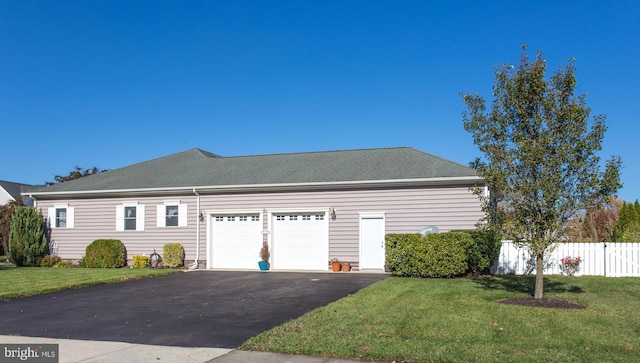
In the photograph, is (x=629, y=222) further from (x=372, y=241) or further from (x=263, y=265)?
(x=263, y=265)

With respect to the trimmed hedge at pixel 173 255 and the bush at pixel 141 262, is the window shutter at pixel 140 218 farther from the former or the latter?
the trimmed hedge at pixel 173 255

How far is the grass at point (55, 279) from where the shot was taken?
547 inches

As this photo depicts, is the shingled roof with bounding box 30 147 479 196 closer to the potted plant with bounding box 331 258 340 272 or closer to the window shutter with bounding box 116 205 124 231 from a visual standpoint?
the window shutter with bounding box 116 205 124 231

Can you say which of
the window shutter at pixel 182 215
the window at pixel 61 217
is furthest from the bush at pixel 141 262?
the window at pixel 61 217

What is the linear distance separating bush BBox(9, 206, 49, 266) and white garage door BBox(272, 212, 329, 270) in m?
10.9

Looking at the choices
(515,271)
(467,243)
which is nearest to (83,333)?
(467,243)

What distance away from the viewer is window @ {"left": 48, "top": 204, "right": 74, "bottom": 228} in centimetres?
2289

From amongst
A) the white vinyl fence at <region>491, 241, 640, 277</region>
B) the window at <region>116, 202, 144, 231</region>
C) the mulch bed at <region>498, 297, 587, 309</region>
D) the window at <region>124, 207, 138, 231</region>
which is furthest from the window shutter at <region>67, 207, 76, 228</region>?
the mulch bed at <region>498, 297, 587, 309</region>

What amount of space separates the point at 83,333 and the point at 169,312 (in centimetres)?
214

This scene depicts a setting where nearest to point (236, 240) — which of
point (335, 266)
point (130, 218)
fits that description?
point (335, 266)

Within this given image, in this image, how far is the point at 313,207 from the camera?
19344 millimetres

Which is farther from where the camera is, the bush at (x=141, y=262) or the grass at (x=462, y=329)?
the bush at (x=141, y=262)

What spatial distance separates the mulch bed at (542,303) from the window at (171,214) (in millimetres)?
13918

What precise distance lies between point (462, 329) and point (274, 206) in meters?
12.6
